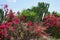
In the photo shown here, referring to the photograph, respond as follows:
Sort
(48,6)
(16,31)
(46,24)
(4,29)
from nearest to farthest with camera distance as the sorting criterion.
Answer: (4,29) → (16,31) → (46,24) → (48,6)

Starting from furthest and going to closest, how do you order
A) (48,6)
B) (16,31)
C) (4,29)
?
1. (48,6)
2. (16,31)
3. (4,29)

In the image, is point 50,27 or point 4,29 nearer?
point 4,29

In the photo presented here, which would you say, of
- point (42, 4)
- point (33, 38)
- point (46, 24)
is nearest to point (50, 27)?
point (46, 24)

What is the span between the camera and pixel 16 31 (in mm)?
14164

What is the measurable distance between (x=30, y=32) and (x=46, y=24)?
4.55 m

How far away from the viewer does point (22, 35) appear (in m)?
14.5

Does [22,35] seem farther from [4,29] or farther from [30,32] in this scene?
[4,29]

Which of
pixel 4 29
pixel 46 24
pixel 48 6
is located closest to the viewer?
pixel 4 29

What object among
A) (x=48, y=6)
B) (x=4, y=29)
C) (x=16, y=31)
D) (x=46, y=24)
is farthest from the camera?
(x=48, y=6)

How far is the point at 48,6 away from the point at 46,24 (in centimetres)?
560

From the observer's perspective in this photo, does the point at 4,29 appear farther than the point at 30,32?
No

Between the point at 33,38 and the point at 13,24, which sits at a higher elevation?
the point at 13,24

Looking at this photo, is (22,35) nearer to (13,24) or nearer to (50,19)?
(13,24)

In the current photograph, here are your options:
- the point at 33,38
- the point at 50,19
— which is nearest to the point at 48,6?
the point at 50,19
